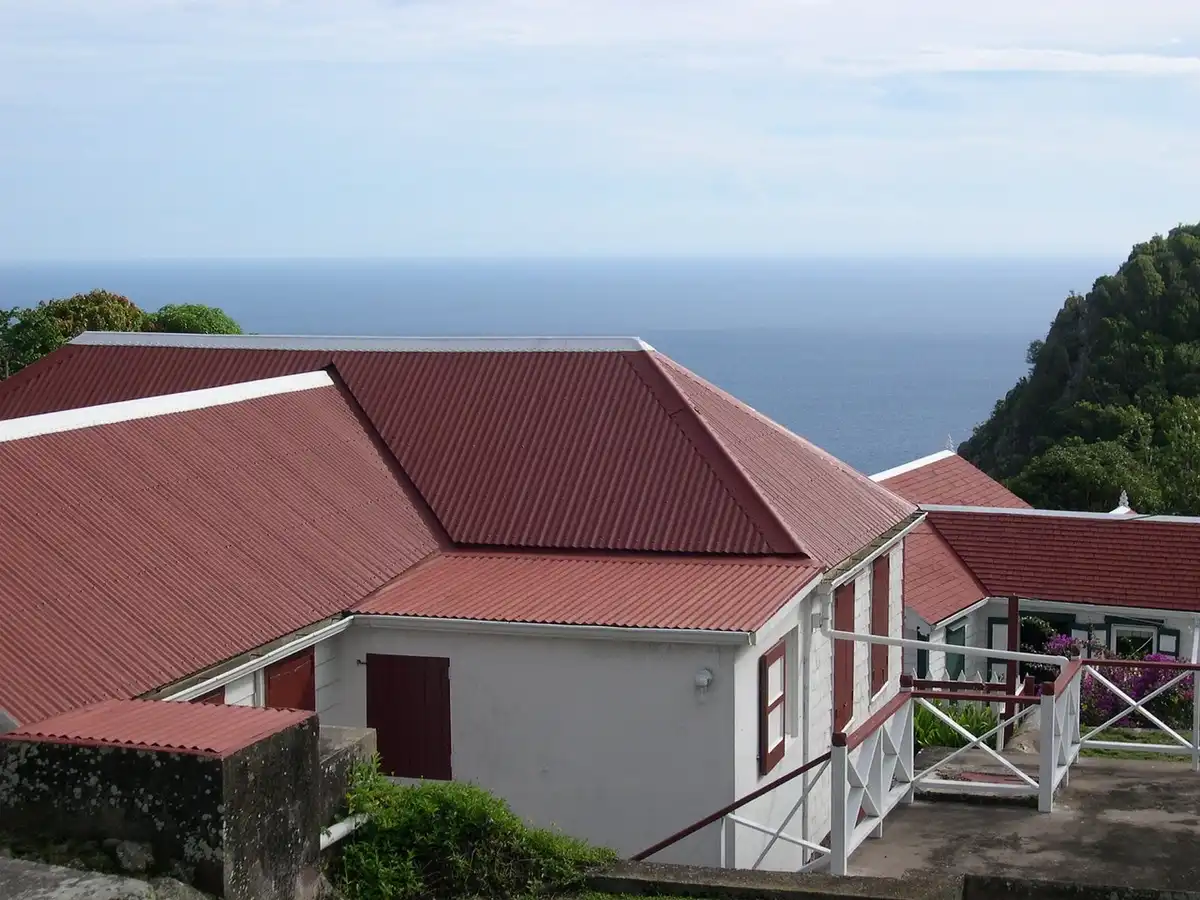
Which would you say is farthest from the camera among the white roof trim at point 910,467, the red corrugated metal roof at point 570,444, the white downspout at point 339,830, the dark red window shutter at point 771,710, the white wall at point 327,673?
the white roof trim at point 910,467

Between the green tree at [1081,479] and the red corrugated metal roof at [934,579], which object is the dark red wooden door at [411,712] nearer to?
the red corrugated metal roof at [934,579]

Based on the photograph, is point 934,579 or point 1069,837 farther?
point 934,579

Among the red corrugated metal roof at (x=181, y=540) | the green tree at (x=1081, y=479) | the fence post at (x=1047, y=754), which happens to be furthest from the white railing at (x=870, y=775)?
the green tree at (x=1081, y=479)

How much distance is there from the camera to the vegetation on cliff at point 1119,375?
55.5 meters

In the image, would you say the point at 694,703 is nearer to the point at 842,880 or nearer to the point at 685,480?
the point at 685,480

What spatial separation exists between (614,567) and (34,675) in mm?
7610

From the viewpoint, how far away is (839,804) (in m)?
12.7

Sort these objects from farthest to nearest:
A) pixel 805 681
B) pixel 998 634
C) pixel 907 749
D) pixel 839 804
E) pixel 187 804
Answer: pixel 998 634 < pixel 805 681 < pixel 907 749 < pixel 839 804 < pixel 187 804

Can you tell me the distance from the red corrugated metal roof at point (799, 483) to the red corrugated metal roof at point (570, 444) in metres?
0.04

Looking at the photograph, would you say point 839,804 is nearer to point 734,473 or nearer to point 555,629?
point 555,629

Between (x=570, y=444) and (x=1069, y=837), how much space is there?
9.25m

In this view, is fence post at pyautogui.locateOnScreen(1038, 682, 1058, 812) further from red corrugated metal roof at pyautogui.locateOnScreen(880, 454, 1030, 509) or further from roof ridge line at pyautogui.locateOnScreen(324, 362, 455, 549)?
red corrugated metal roof at pyautogui.locateOnScreen(880, 454, 1030, 509)

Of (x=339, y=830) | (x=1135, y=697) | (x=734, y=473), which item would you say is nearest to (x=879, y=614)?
(x=734, y=473)

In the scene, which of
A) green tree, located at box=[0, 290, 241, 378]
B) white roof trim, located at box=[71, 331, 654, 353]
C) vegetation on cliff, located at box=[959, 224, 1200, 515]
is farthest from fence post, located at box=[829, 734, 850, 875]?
vegetation on cliff, located at box=[959, 224, 1200, 515]
